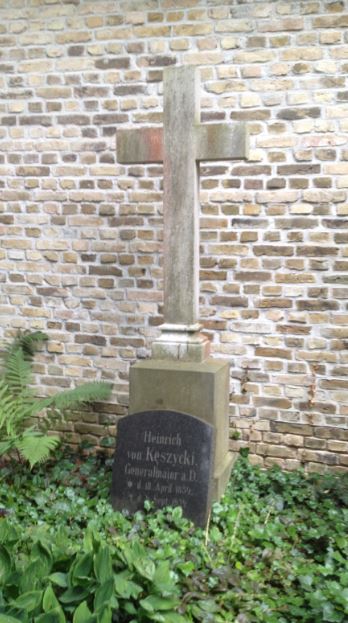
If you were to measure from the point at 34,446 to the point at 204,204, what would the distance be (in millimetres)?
1998

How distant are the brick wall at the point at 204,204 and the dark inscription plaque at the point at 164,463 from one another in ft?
3.33

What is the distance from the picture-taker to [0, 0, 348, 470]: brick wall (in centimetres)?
434

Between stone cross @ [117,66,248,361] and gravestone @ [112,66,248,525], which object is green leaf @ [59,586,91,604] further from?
stone cross @ [117,66,248,361]

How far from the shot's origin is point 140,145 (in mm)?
4012

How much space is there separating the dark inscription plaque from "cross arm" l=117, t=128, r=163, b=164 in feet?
5.08

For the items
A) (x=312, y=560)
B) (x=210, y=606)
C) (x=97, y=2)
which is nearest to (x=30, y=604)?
(x=210, y=606)

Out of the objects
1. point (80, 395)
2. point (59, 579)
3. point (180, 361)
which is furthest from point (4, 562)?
point (80, 395)

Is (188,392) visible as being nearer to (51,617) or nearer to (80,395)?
(80,395)

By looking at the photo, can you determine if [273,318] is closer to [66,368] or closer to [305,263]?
[305,263]

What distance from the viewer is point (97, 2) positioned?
4.73 meters

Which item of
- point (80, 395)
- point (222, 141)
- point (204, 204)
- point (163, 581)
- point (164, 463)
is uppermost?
point (222, 141)

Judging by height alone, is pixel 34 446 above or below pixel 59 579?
above

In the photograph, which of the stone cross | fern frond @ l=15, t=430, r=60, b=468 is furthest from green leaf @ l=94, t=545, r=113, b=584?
the stone cross

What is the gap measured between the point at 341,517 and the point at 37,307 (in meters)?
2.72
